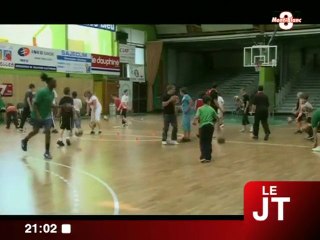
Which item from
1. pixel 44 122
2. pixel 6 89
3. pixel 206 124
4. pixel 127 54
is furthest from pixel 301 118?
pixel 127 54

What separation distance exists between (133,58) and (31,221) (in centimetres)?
2017

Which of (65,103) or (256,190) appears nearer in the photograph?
(256,190)

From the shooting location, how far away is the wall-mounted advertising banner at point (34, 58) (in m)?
16.6

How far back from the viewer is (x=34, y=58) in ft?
55.9

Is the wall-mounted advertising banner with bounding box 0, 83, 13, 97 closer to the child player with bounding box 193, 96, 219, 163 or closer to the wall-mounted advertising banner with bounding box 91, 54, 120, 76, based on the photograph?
the wall-mounted advertising banner with bounding box 91, 54, 120, 76

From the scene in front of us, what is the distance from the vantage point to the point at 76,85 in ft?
55.7

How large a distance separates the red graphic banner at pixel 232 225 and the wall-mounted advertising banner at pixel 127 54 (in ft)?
61.3

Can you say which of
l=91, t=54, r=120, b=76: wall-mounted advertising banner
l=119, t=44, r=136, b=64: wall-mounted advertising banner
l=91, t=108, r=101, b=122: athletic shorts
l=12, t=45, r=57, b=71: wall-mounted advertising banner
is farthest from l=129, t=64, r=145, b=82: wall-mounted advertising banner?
l=91, t=108, r=101, b=122: athletic shorts

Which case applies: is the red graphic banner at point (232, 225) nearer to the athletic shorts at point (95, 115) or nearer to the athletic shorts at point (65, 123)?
the athletic shorts at point (65, 123)

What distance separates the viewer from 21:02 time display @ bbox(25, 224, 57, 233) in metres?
2.14

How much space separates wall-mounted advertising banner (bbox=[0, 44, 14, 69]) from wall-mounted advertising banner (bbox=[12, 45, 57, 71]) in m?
0.19

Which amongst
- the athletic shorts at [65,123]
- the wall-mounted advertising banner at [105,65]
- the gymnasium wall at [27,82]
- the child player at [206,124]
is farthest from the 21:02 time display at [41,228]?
the wall-mounted advertising banner at [105,65]
